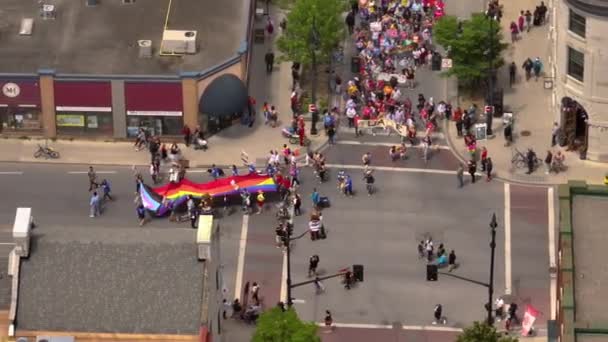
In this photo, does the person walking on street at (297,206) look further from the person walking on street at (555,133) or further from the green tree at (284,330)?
the green tree at (284,330)

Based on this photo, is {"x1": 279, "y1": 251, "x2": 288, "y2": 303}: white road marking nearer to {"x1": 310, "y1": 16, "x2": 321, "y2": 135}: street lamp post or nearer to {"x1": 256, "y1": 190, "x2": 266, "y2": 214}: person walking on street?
{"x1": 256, "y1": 190, "x2": 266, "y2": 214}: person walking on street

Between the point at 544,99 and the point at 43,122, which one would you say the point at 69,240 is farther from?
the point at 544,99

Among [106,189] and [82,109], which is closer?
[106,189]

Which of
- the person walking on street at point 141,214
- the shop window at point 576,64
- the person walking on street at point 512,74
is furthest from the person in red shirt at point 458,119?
the person walking on street at point 141,214

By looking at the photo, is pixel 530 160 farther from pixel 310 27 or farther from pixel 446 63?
pixel 310 27

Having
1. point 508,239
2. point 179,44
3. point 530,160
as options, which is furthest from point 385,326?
point 179,44

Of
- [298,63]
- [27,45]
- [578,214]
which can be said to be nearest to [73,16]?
[27,45]

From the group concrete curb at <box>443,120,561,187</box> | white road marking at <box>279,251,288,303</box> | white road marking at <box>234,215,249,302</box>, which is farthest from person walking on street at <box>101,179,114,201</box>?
concrete curb at <box>443,120,561,187</box>
